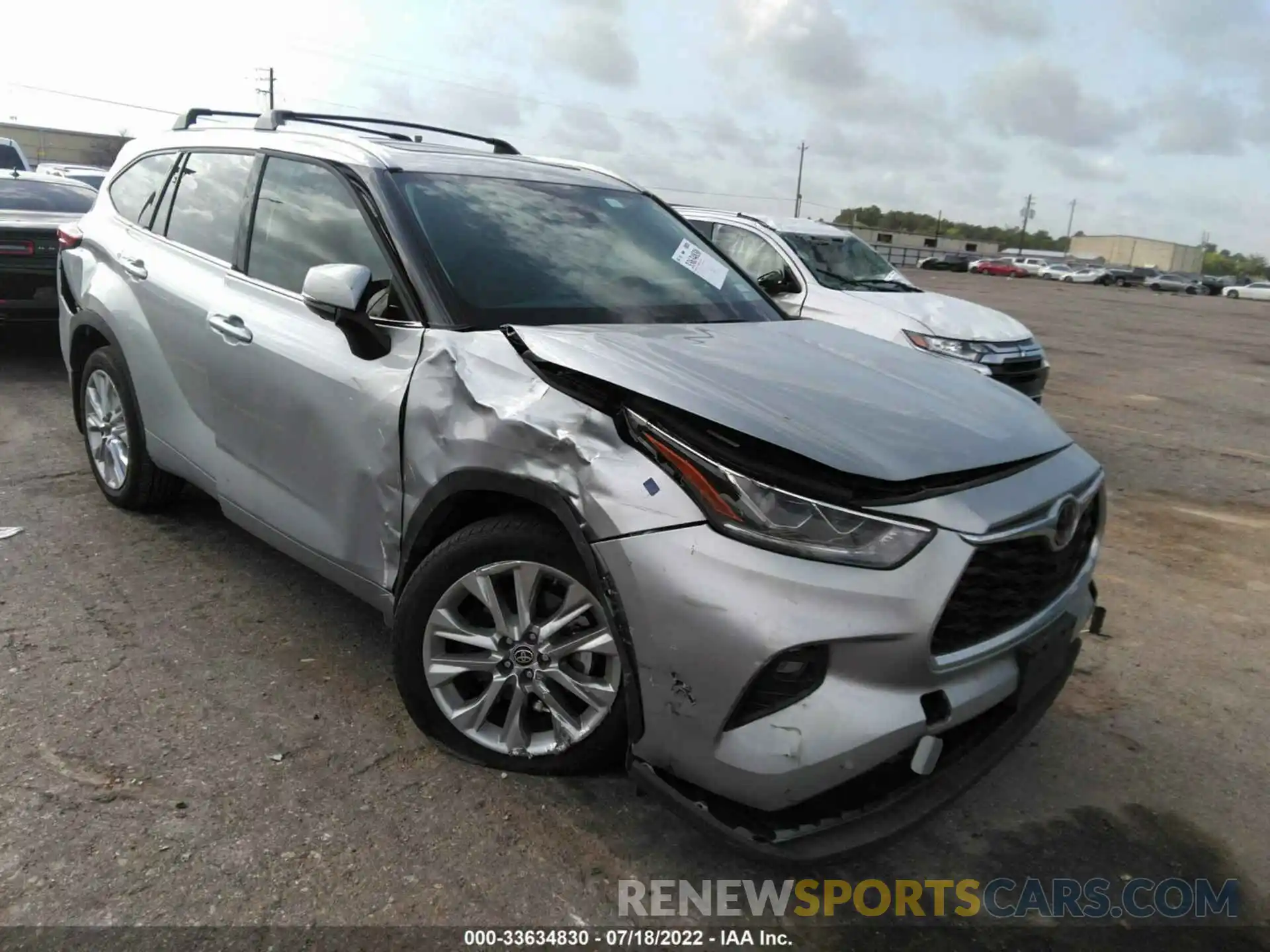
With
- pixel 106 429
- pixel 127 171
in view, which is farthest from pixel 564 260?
pixel 127 171

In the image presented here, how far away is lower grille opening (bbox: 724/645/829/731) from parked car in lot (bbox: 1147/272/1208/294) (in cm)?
6532

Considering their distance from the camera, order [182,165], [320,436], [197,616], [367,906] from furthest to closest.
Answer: [182,165] < [197,616] < [320,436] < [367,906]

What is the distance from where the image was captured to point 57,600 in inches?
149

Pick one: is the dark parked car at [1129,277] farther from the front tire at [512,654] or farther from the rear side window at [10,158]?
the front tire at [512,654]

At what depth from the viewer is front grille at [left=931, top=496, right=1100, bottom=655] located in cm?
221

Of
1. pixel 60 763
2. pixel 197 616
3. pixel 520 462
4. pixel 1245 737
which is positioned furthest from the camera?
pixel 197 616

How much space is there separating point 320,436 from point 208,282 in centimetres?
111

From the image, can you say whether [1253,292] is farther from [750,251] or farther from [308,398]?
[308,398]

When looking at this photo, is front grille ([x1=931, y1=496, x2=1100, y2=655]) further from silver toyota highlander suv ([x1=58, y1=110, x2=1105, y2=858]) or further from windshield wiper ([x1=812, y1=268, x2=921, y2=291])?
windshield wiper ([x1=812, y1=268, x2=921, y2=291])

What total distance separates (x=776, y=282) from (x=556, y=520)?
5.87 metres

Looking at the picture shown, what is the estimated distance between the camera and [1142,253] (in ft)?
362

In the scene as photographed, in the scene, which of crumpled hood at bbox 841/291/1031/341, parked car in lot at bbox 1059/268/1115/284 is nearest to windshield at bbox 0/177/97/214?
crumpled hood at bbox 841/291/1031/341

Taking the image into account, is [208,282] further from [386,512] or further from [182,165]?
[386,512]

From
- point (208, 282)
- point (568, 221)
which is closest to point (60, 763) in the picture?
point (208, 282)
